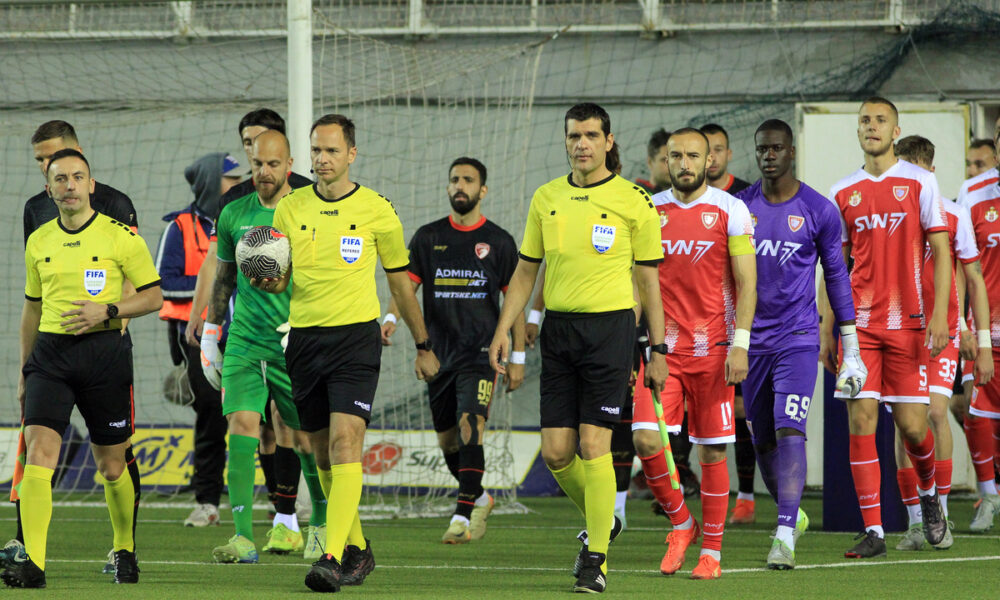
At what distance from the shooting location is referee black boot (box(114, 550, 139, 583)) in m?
6.65

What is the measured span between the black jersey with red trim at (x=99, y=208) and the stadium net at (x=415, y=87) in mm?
4656

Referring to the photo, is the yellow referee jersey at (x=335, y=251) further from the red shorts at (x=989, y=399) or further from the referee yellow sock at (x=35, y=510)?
the red shorts at (x=989, y=399)

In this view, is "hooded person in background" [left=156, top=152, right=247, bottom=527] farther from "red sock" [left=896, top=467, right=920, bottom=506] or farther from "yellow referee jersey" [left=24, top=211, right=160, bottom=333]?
"red sock" [left=896, top=467, right=920, bottom=506]

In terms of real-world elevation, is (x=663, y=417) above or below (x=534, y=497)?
above

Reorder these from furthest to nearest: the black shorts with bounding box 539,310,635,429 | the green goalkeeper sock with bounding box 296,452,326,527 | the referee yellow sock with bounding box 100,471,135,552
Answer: the green goalkeeper sock with bounding box 296,452,326,527
the referee yellow sock with bounding box 100,471,135,552
the black shorts with bounding box 539,310,635,429

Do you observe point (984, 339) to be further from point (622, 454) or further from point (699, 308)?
point (699, 308)

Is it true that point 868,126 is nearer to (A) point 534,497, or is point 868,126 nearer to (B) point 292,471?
(B) point 292,471

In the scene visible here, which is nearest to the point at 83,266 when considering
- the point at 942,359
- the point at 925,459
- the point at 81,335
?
the point at 81,335

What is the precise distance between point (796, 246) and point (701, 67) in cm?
705

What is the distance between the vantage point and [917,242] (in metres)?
8.26

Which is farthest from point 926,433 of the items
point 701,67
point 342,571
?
point 701,67

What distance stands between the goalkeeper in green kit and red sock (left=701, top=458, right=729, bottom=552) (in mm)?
2048

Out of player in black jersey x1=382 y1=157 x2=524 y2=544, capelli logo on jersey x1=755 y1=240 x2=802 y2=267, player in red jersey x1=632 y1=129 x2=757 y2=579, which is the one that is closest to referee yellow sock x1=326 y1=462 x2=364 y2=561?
player in red jersey x1=632 y1=129 x2=757 y2=579

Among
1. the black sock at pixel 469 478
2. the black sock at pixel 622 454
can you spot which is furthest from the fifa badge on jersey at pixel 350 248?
the black sock at pixel 622 454
